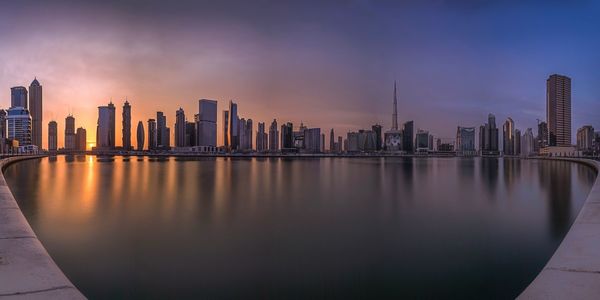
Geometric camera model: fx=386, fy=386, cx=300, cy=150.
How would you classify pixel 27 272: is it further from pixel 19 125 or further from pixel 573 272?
pixel 19 125

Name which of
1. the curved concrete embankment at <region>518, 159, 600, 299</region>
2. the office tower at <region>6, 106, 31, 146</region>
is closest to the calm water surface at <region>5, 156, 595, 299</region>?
the curved concrete embankment at <region>518, 159, 600, 299</region>

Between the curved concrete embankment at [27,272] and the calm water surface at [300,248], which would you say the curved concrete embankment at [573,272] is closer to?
the calm water surface at [300,248]

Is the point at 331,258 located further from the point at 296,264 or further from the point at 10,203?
the point at 10,203

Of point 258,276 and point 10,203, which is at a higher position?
point 10,203

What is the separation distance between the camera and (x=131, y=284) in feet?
25.7

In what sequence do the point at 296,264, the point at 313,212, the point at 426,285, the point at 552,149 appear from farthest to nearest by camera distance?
1. the point at 552,149
2. the point at 313,212
3. the point at 296,264
4. the point at 426,285

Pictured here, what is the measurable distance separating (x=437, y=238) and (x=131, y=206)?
15178 mm

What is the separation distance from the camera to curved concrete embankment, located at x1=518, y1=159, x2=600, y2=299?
15.9ft

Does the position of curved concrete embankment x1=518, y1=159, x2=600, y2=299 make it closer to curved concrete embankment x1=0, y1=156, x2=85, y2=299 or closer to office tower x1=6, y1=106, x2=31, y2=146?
curved concrete embankment x1=0, y1=156, x2=85, y2=299

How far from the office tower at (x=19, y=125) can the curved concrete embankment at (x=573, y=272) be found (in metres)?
216

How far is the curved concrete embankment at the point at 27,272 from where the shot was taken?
4.93 meters

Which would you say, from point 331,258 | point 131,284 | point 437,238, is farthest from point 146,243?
point 437,238

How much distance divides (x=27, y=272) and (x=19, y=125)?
218557 mm

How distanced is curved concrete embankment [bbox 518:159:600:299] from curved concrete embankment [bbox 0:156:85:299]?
6.04 meters
